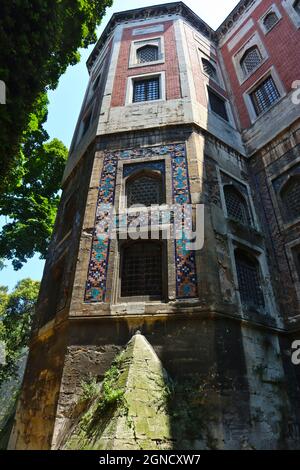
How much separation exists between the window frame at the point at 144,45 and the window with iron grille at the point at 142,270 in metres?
8.15

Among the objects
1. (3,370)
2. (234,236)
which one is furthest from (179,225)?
(3,370)

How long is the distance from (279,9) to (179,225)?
11.7 m

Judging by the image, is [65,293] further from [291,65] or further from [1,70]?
[291,65]

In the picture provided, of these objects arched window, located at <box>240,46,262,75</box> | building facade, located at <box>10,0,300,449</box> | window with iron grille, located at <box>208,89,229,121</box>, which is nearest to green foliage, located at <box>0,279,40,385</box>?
building facade, located at <box>10,0,300,449</box>

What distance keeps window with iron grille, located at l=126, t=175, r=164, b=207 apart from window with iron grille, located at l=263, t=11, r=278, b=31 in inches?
384

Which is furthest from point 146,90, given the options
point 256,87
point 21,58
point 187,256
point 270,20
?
point 187,256

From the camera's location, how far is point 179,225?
7254mm

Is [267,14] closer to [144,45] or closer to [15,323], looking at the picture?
[144,45]

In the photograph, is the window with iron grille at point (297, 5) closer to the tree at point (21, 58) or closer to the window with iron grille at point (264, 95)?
the window with iron grille at point (264, 95)

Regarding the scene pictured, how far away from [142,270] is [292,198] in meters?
5.01

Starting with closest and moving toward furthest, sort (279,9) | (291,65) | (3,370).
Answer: (291,65) < (279,9) < (3,370)

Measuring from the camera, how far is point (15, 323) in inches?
741

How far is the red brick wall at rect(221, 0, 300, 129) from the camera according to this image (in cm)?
1103

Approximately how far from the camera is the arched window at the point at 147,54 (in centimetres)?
1262
